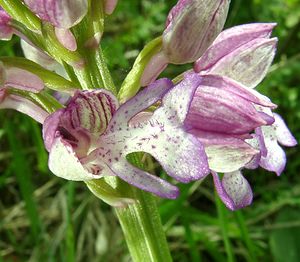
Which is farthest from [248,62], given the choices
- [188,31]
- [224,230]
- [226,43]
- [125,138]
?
[224,230]

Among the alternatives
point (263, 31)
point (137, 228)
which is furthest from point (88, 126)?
point (263, 31)

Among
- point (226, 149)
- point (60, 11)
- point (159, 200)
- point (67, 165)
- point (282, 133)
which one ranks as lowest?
point (159, 200)

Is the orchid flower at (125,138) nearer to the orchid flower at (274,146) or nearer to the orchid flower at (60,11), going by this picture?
the orchid flower at (60,11)

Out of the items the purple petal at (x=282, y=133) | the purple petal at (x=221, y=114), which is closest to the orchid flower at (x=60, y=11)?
the purple petal at (x=221, y=114)

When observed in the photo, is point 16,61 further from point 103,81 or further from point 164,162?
point 164,162

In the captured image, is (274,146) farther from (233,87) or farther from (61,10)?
(61,10)

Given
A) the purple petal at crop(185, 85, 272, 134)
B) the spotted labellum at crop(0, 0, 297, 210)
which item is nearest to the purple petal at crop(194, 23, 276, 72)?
the spotted labellum at crop(0, 0, 297, 210)
